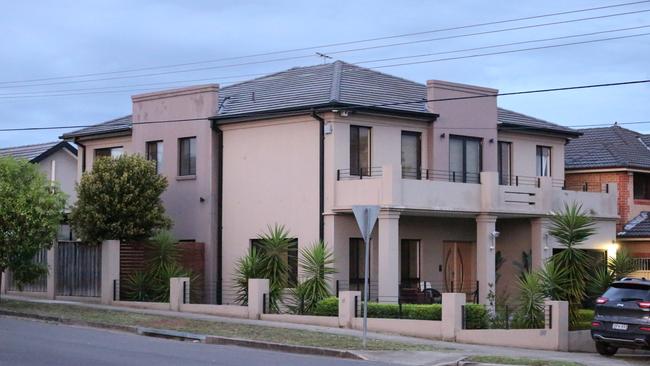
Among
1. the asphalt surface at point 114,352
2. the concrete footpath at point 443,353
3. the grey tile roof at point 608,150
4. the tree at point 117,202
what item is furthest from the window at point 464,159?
the asphalt surface at point 114,352

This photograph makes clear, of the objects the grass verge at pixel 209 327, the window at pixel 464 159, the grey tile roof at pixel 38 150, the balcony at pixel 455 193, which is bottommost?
the grass verge at pixel 209 327

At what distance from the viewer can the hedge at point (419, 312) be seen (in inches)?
1004

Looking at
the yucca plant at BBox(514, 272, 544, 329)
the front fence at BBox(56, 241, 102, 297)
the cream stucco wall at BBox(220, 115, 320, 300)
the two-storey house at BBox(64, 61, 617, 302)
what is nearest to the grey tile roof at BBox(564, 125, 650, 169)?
the two-storey house at BBox(64, 61, 617, 302)

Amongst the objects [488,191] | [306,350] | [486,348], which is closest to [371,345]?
[306,350]

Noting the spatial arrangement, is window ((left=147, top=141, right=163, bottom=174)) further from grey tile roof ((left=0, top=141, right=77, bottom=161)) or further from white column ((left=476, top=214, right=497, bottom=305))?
white column ((left=476, top=214, right=497, bottom=305))

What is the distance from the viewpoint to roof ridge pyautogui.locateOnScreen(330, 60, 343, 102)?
102 feet

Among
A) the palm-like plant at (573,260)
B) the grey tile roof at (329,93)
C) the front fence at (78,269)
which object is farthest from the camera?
the front fence at (78,269)

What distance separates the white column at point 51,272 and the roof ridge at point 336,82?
1014 centimetres

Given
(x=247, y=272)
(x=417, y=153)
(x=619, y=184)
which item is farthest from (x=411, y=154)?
(x=619, y=184)

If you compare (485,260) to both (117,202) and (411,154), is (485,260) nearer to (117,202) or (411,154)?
(411,154)

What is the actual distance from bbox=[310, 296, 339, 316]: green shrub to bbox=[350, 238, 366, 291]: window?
337 centimetres

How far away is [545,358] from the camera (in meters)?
21.2

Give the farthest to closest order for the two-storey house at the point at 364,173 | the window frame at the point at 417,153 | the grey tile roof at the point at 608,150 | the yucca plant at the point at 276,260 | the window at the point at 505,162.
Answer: the grey tile roof at the point at 608,150 → the window at the point at 505,162 → the window frame at the point at 417,153 → the two-storey house at the point at 364,173 → the yucca plant at the point at 276,260

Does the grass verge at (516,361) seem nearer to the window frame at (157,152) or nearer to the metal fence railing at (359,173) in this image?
the metal fence railing at (359,173)
